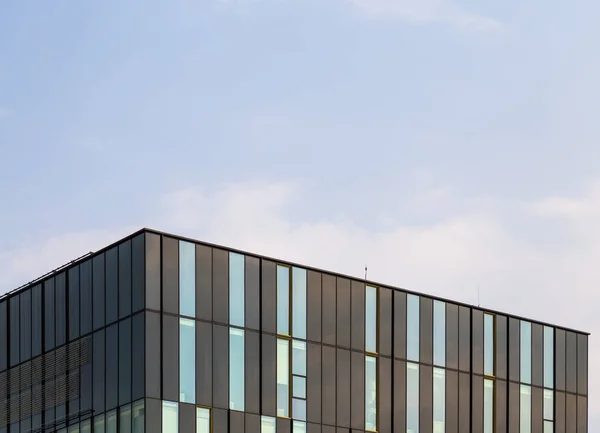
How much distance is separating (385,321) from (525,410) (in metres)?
9.63

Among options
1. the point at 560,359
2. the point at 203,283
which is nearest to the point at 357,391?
the point at 203,283

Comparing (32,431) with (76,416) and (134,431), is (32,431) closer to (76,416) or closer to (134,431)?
(76,416)

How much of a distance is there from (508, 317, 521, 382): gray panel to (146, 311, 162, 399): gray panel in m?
20.5

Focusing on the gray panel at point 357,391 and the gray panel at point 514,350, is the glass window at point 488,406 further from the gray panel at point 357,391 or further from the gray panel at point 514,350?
→ the gray panel at point 357,391

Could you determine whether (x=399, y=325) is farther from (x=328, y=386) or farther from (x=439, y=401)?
(x=328, y=386)

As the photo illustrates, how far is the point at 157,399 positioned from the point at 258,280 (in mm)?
7497

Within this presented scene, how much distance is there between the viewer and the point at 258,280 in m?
61.7

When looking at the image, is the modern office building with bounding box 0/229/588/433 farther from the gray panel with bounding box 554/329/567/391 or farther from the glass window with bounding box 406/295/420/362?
the gray panel with bounding box 554/329/567/391

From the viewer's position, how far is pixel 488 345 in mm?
70125

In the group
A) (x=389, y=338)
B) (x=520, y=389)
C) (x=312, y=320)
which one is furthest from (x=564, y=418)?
(x=312, y=320)

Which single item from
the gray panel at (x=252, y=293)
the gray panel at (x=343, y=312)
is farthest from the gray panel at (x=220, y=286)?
the gray panel at (x=343, y=312)

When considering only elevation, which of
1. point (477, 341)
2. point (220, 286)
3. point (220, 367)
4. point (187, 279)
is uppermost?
point (187, 279)

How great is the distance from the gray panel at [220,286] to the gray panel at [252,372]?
1445 mm

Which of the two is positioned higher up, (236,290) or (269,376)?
(236,290)
